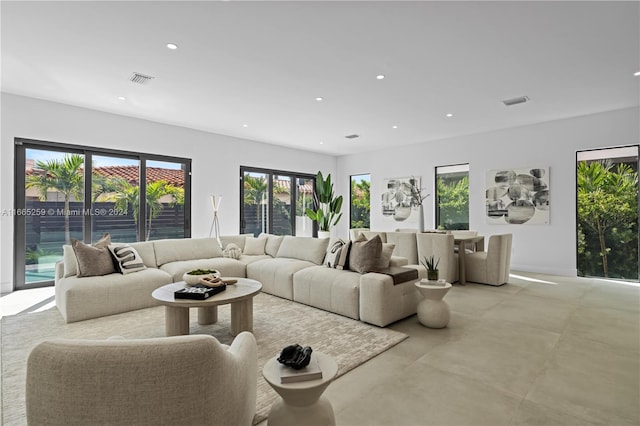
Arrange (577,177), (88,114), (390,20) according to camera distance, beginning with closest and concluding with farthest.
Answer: (390,20) < (88,114) < (577,177)

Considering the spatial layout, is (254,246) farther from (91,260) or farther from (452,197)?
(452,197)

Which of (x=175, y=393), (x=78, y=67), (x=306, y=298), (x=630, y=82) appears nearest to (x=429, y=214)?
(x=630, y=82)

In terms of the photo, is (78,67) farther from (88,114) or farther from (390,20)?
(390,20)

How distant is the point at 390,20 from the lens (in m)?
2.91

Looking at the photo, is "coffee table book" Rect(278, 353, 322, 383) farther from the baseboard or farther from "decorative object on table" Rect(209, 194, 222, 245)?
the baseboard

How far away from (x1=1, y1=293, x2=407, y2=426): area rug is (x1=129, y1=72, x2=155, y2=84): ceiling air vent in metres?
2.89

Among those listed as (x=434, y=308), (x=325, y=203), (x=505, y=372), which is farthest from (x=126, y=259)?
(x=325, y=203)

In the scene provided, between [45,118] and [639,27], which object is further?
[45,118]

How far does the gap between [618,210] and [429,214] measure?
337 centimetres

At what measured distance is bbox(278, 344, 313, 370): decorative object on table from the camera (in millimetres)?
1458

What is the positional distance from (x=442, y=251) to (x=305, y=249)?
86.8 inches

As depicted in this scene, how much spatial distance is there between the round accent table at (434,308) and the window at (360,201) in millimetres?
5854

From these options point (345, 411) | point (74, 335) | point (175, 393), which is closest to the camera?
point (175, 393)

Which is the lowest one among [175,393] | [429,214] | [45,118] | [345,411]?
[345,411]
